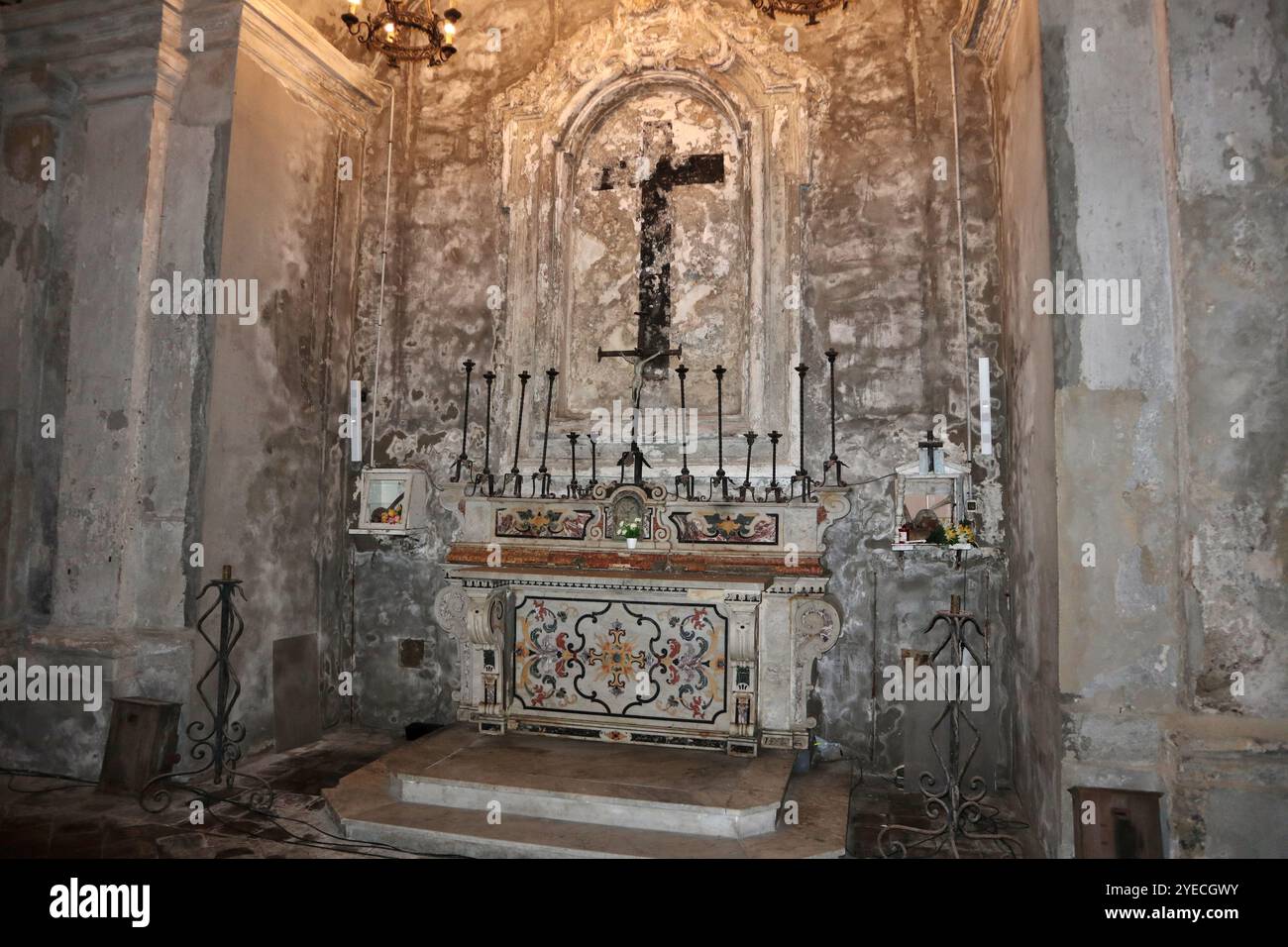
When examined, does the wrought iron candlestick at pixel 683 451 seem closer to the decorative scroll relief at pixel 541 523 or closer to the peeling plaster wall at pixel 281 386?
the decorative scroll relief at pixel 541 523

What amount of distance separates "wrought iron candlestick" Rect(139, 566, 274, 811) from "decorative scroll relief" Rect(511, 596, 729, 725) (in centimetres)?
179

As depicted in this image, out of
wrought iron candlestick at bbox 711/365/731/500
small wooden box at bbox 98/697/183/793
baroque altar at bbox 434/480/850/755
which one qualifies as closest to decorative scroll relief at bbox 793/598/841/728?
baroque altar at bbox 434/480/850/755

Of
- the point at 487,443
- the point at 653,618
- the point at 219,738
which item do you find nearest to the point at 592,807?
the point at 653,618

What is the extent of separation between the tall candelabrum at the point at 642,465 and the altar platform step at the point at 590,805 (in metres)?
1.79

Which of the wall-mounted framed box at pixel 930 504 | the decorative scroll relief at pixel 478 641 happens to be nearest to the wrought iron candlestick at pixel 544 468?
the decorative scroll relief at pixel 478 641

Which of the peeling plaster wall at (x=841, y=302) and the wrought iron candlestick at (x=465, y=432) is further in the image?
the wrought iron candlestick at (x=465, y=432)

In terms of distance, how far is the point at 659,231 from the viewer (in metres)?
6.16

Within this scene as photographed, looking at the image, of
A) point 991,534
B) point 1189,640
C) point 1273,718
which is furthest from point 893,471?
point 1273,718

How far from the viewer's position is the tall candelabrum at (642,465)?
5379mm

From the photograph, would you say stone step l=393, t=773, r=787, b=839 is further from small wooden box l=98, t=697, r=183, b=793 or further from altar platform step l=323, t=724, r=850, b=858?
small wooden box l=98, t=697, r=183, b=793

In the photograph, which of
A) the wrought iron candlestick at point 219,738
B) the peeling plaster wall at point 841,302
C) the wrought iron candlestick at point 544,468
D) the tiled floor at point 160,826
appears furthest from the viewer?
the wrought iron candlestick at point 544,468

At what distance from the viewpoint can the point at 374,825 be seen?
4141 mm

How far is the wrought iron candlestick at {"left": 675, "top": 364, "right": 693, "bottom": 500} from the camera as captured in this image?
18.0 ft

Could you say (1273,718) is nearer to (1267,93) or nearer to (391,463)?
(1267,93)
